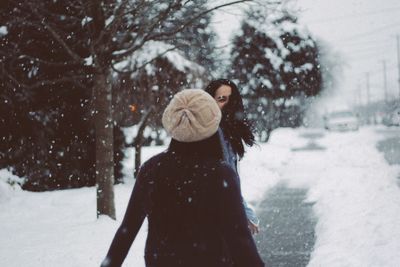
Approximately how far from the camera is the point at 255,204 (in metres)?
9.32

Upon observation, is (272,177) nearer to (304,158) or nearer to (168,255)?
(304,158)

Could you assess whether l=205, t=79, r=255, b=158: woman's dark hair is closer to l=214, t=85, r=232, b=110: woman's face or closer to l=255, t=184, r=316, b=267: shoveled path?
l=214, t=85, r=232, b=110: woman's face

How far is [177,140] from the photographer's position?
197 cm

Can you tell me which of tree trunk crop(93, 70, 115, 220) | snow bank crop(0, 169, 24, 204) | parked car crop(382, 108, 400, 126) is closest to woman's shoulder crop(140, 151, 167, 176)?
tree trunk crop(93, 70, 115, 220)

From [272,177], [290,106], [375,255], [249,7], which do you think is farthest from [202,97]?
[290,106]

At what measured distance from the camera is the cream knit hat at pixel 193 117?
190 centimetres

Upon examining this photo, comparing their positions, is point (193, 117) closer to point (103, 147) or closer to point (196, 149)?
point (196, 149)

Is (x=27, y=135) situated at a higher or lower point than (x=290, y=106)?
higher

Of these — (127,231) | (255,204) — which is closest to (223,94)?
(127,231)

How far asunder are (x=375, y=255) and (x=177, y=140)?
3.81 m

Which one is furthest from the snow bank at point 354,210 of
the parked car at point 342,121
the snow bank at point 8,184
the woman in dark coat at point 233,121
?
the parked car at point 342,121

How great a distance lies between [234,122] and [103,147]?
13.6 ft

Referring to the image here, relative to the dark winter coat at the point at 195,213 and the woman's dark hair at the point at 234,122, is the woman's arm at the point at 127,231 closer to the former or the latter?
the dark winter coat at the point at 195,213

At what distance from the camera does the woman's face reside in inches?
136
